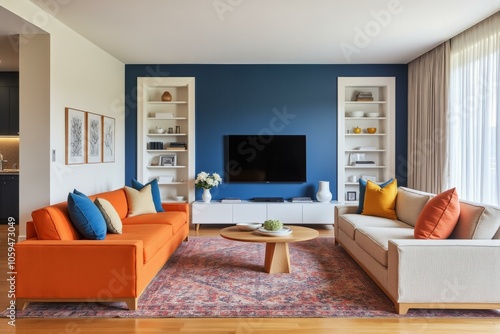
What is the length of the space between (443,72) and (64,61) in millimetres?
4894

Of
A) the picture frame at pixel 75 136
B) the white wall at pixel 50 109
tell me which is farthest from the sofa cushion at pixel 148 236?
the picture frame at pixel 75 136

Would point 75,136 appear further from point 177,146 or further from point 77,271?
point 77,271

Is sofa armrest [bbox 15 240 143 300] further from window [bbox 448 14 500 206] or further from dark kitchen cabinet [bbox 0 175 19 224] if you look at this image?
dark kitchen cabinet [bbox 0 175 19 224]

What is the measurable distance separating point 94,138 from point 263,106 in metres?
2.72

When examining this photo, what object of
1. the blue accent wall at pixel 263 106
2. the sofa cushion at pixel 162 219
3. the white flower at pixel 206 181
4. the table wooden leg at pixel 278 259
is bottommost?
the table wooden leg at pixel 278 259

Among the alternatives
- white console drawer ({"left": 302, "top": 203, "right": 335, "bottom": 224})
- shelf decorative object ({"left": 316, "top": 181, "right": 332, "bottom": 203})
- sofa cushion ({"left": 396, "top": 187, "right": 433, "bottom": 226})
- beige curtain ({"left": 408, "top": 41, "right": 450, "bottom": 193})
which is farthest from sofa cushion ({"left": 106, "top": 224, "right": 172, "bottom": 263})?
beige curtain ({"left": 408, "top": 41, "right": 450, "bottom": 193})

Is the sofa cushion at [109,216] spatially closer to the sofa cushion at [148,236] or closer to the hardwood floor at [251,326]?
the sofa cushion at [148,236]

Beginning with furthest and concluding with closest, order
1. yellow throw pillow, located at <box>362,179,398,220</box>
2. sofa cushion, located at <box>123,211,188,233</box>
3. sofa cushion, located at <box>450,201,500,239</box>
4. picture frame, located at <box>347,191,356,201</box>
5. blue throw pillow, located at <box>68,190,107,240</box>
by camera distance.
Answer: picture frame, located at <box>347,191,356,201</box>
yellow throw pillow, located at <box>362,179,398,220</box>
sofa cushion, located at <box>123,211,188,233</box>
blue throw pillow, located at <box>68,190,107,240</box>
sofa cushion, located at <box>450,201,500,239</box>

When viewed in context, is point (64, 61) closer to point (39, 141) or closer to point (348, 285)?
point (39, 141)

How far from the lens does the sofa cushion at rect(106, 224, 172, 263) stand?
3.20 metres

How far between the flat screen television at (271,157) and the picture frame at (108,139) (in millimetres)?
1857

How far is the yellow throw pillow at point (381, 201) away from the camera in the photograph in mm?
4559

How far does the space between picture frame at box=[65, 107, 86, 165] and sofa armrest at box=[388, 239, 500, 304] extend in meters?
3.69

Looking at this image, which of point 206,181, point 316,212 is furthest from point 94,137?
point 316,212
